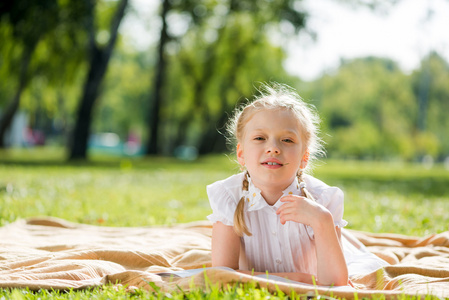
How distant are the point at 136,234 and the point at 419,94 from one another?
2100 inches

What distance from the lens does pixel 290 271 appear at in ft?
10.8

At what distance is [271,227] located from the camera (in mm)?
3227

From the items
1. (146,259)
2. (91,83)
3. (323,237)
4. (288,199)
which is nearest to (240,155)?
(288,199)

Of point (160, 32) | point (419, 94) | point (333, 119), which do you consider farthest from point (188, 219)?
point (333, 119)

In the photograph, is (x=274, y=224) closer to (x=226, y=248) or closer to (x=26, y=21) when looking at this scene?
(x=226, y=248)

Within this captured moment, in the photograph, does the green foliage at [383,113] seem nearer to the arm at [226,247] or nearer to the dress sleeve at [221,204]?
the dress sleeve at [221,204]

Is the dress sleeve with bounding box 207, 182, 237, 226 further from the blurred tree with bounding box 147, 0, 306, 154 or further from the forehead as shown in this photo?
the blurred tree with bounding box 147, 0, 306, 154

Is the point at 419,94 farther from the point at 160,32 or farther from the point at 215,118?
the point at 160,32

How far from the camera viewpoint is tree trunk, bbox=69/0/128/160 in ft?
57.7

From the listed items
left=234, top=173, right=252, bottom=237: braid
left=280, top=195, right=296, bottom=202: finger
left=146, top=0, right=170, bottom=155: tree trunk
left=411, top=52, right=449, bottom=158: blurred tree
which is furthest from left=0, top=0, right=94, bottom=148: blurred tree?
left=411, top=52, right=449, bottom=158: blurred tree

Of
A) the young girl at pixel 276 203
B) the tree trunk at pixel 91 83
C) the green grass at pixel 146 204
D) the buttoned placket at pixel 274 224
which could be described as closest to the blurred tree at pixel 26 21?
the tree trunk at pixel 91 83

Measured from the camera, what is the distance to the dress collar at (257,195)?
3195mm

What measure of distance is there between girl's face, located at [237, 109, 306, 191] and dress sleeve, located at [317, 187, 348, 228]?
27 centimetres

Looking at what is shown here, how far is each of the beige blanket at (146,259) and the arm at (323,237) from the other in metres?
0.20
